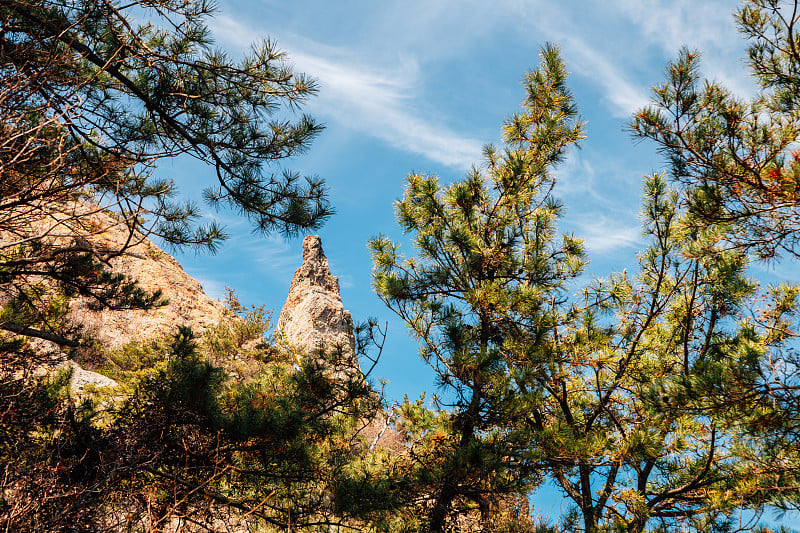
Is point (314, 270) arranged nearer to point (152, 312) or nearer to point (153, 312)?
point (152, 312)

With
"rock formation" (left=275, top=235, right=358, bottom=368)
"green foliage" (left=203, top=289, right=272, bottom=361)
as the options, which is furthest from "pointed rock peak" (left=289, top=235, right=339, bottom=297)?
"green foliage" (left=203, top=289, right=272, bottom=361)

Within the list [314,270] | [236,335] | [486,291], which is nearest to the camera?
[486,291]

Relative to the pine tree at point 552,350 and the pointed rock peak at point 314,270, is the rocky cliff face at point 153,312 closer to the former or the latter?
the pointed rock peak at point 314,270

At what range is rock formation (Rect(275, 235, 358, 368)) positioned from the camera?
26094 mm

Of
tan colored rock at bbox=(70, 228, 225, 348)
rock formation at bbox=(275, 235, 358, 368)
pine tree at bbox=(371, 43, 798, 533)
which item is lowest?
pine tree at bbox=(371, 43, 798, 533)

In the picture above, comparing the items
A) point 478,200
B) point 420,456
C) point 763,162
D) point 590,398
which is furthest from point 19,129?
point 590,398

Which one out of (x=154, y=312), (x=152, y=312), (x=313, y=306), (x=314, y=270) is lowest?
(x=154, y=312)

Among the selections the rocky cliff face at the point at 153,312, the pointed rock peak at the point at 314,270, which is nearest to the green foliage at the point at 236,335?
the rocky cliff face at the point at 153,312

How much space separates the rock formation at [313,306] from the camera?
85.6ft

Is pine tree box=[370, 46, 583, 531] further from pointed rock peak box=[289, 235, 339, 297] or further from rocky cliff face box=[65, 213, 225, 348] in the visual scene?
pointed rock peak box=[289, 235, 339, 297]

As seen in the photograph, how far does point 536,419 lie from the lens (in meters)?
6.52

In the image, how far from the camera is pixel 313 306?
2705 centimetres

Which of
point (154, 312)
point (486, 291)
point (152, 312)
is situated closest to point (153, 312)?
point (154, 312)

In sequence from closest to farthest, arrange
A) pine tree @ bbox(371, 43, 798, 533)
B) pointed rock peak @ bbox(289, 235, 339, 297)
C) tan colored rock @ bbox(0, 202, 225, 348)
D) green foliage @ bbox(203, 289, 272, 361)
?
pine tree @ bbox(371, 43, 798, 533), green foliage @ bbox(203, 289, 272, 361), tan colored rock @ bbox(0, 202, 225, 348), pointed rock peak @ bbox(289, 235, 339, 297)
